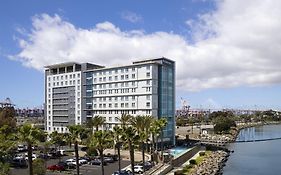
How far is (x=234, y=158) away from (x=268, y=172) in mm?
23450

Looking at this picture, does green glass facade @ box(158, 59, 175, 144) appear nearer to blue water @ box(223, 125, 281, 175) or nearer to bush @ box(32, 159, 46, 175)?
blue water @ box(223, 125, 281, 175)

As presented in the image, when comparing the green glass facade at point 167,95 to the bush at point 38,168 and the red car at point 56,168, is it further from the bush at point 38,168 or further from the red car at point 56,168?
the bush at point 38,168

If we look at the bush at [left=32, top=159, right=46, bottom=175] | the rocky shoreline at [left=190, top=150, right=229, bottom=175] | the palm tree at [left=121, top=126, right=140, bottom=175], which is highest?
the palm tree at [left=121, top=126, right=140, bottom=175]

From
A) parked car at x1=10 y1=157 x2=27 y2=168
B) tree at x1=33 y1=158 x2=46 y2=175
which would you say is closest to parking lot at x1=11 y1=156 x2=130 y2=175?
parked car at x1=10 y1=157 x2=27 y2=168

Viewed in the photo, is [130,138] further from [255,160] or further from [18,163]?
[255,160]

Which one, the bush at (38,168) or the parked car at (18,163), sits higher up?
the bush at (38,168)

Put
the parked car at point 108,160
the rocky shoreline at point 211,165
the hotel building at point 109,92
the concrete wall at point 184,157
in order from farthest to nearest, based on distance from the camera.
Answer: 1. the hotel building at point 109,92
2. the parked car at point 108,160
3. the concrete wall at point 184,157
4. the rocky shoreline at point 211,165

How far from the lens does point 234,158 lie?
397 ft

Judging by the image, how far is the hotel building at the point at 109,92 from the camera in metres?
123

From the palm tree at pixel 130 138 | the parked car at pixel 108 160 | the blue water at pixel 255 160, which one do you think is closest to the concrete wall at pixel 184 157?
the blue water at pixel 255 160

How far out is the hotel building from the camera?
404ft

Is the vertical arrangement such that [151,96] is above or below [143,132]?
above

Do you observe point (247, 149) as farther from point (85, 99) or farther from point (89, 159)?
point (89, 159)

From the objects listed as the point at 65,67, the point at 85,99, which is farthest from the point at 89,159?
the point at 65,67
